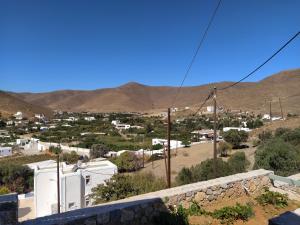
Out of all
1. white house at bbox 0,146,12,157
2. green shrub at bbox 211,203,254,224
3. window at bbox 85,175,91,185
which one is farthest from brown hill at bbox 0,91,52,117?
green shrub at bbox 211,203,254,224

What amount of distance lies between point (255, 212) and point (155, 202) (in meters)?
2.34

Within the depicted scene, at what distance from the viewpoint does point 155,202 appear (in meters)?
5.84

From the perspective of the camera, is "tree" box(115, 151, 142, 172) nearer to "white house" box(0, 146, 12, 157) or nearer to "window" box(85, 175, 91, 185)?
"window" box(85, 175, 91, 185)

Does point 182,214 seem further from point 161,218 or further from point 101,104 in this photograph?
point 101,104

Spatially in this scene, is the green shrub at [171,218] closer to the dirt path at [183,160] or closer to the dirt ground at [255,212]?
the dirt ground at [255,212]

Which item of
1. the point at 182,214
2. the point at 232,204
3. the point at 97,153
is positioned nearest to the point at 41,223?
the point at 182,214

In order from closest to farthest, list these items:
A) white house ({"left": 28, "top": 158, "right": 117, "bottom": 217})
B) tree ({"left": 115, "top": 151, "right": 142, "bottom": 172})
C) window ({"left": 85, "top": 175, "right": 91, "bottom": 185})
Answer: white house ({"left": 28, "top": 158, "right": 117, "bottom": 217}) → window ({"left": 85, "top": 175, "right": 91, "bottom": 185}) → tree ({"left": 115, "top": 151, "right": 142, "bottom": 172})

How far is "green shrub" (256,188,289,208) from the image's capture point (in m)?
7.03

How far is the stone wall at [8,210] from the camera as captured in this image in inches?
165

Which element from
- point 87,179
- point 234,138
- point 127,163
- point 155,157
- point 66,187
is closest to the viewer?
point 66,187

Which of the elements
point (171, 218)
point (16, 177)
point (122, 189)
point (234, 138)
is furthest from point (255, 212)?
point (234, 138)

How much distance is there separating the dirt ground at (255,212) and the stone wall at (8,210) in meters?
3.17

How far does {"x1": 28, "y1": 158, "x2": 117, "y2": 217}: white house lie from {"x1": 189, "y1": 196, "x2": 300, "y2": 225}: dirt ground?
1527cm

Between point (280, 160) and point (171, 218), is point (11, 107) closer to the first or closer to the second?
point (280, 160)
